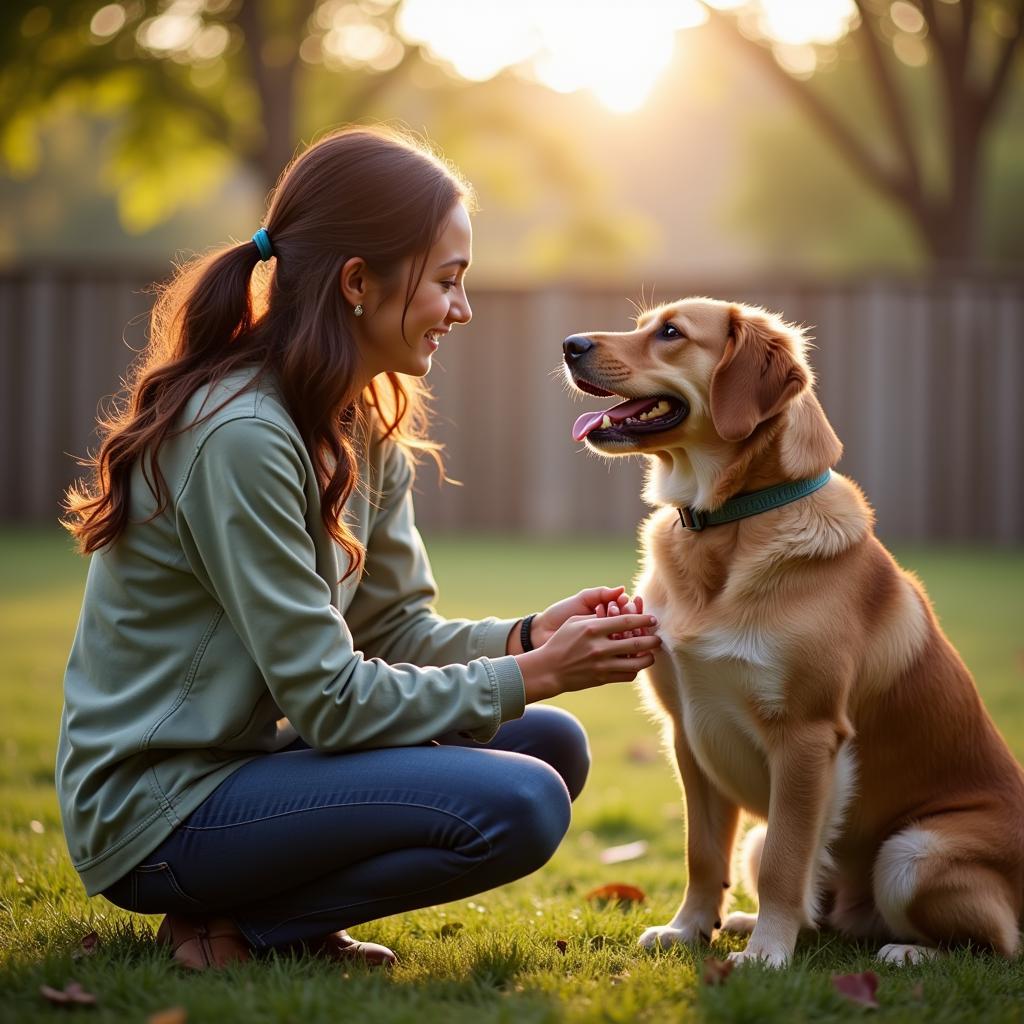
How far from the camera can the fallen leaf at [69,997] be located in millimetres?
2100

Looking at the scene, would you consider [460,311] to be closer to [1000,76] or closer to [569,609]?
[569,609]

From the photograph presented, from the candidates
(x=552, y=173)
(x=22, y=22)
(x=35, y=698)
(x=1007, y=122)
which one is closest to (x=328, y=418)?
Answer: (x=35, y=698)

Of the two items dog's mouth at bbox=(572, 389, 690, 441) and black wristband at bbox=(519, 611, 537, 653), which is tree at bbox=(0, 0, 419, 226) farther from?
black wristband at bbox=(519, 611, 537, 653)

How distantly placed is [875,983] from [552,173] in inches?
664

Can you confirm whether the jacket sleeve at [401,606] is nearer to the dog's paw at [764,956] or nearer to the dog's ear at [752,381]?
the dog's ear at [752,381]

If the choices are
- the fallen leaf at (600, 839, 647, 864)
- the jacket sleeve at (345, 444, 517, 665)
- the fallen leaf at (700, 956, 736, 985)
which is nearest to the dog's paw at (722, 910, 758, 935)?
the fallen leaf at (700, 956, 736, 985)

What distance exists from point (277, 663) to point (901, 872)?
1.49 m

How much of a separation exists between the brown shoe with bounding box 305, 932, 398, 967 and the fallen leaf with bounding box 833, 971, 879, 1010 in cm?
90

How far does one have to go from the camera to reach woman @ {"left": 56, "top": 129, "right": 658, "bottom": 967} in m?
2.34

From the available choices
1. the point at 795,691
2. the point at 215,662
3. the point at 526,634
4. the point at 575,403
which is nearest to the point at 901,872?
the point at 795,691

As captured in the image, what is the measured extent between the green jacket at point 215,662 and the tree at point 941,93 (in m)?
13.2

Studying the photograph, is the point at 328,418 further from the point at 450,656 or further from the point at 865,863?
the point at 865,863

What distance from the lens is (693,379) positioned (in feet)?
9.98

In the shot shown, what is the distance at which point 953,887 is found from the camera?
8.88ft
